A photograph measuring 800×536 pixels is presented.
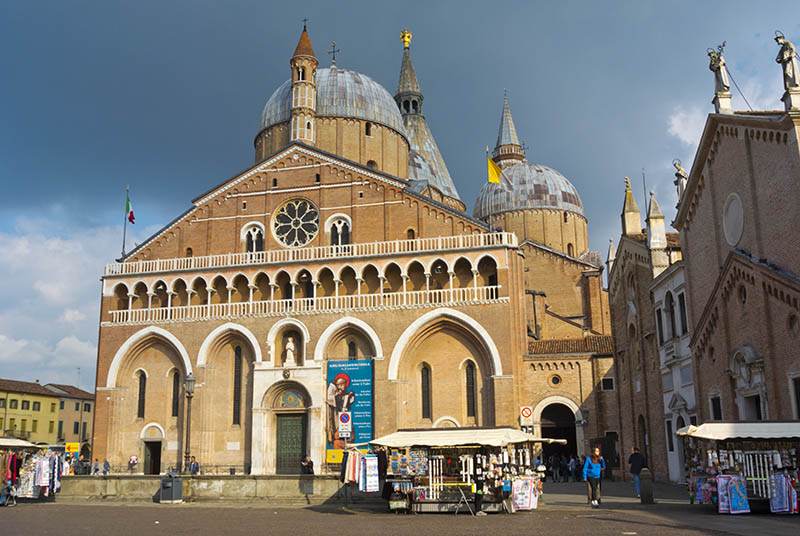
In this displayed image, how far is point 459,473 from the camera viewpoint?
60.6 feet

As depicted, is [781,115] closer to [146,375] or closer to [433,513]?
[433,513]

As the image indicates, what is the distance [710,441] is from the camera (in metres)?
17.1

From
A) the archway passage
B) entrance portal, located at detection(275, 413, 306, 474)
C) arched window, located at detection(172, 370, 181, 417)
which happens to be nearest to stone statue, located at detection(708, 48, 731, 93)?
the archway passage

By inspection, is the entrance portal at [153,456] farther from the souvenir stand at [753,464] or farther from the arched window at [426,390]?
the souvenir stand at [753,464]

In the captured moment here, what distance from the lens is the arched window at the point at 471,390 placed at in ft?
110

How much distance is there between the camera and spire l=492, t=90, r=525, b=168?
62.6 meters

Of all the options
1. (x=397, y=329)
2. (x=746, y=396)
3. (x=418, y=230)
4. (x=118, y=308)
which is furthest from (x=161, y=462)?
(x=746, y=396)

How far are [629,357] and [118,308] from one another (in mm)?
24639

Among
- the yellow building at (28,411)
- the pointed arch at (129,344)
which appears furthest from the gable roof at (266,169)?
the yellow building at (28,411)

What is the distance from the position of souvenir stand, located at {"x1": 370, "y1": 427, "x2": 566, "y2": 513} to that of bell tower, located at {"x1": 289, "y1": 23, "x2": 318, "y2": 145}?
2535cm

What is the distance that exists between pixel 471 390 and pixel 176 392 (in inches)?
556

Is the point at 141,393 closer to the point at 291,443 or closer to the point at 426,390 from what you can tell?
the point at 291,443

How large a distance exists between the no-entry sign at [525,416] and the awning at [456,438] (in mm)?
12505

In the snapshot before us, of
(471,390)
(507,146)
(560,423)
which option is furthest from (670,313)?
(507,146)
